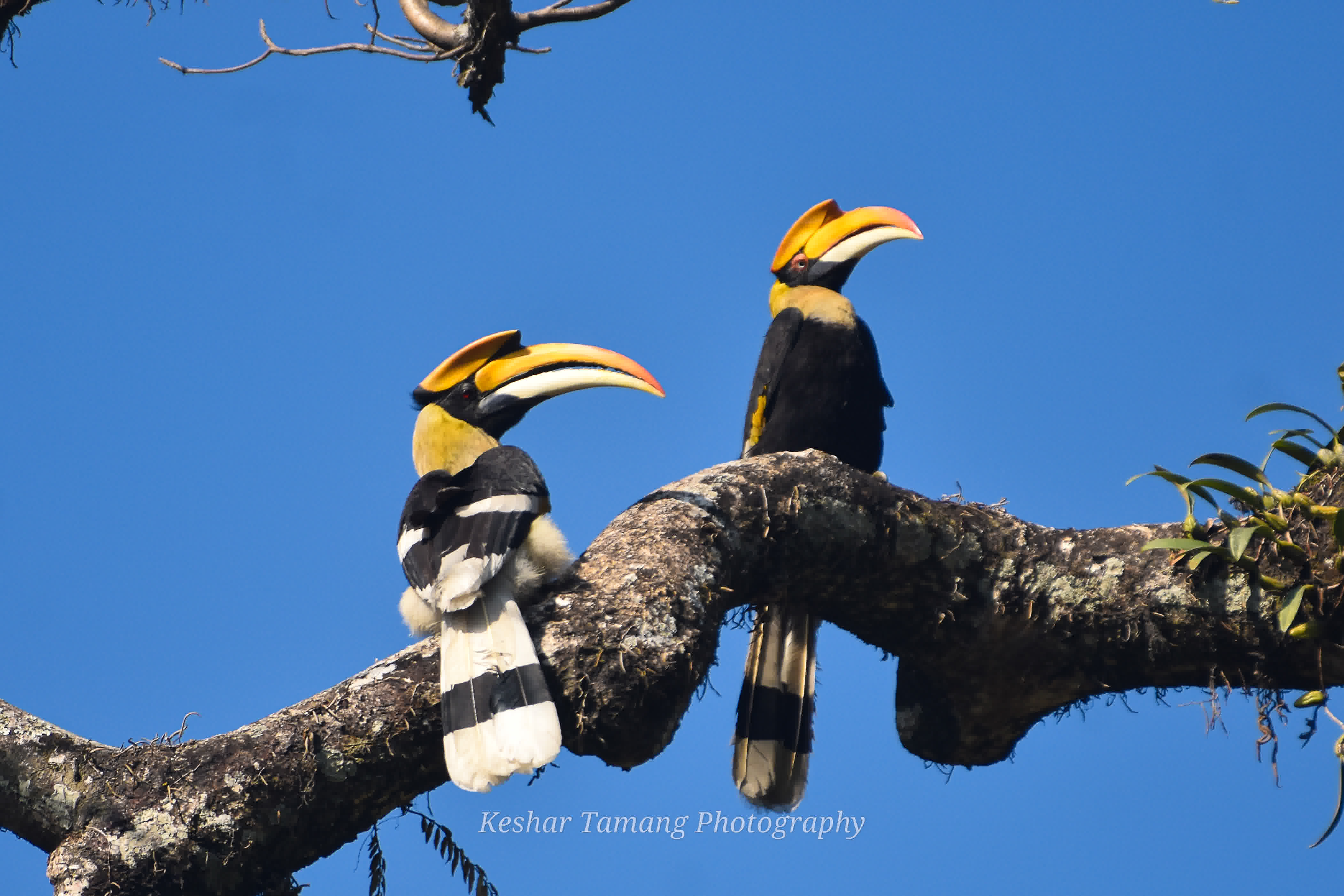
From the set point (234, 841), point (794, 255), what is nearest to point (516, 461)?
point (234, 841)

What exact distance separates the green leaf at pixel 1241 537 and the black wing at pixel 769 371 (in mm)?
2738

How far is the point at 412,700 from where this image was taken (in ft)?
11.5

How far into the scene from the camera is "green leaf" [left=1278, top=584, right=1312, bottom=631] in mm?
3783

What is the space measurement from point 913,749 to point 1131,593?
1135 mm

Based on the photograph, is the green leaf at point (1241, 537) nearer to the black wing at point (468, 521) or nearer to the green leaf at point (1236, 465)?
the green leaf at point (1236, 465)

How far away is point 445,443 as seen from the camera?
5242 mm

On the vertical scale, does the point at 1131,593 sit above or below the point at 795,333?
below

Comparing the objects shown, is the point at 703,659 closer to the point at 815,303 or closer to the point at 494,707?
the point at 494,707

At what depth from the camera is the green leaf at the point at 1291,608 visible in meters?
3.78

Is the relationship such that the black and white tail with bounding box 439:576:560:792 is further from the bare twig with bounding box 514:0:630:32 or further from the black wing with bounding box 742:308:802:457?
the black wing with bounding box 742:308:802:457

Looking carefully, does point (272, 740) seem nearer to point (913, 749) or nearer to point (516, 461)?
point (516, 461)

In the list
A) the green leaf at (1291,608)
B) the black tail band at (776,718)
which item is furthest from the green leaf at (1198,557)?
the black tail band at (776,718)

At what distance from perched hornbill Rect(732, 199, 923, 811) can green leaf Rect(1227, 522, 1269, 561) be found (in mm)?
1468

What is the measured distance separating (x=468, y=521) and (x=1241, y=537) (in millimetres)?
2460
